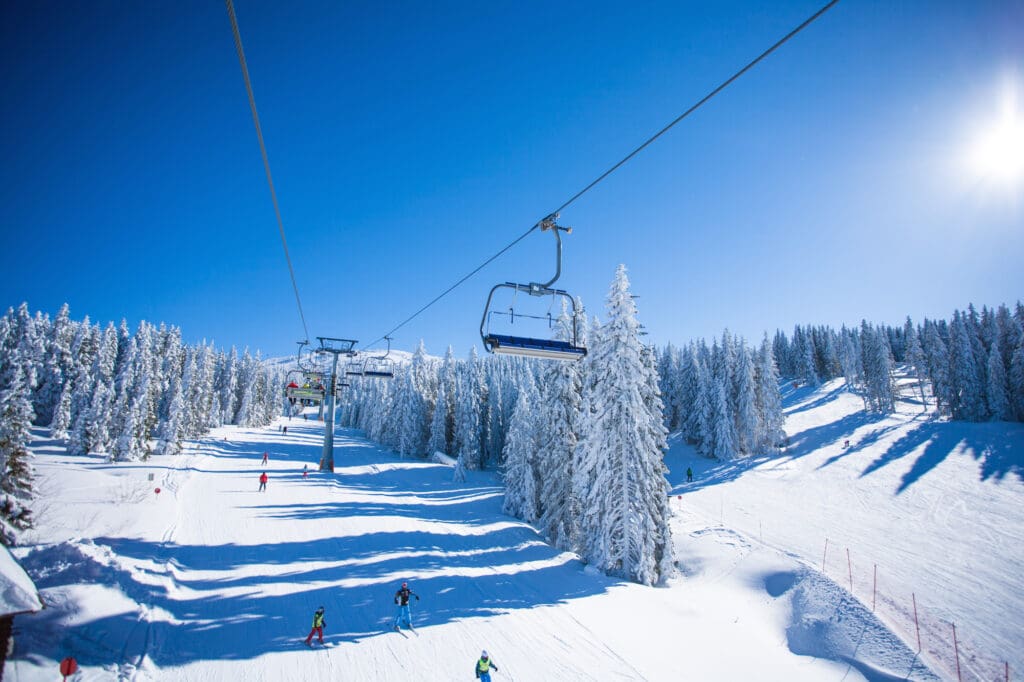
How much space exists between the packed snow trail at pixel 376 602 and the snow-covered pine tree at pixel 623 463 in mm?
1475

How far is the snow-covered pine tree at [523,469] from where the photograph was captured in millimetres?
29812

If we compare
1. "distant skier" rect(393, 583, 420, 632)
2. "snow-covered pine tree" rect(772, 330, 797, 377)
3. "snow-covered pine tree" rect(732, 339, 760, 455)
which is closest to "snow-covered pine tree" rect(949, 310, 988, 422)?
"snow-covered pine tree" rect(732, 339, 760, 455)

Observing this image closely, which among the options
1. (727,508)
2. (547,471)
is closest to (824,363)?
(727,508)

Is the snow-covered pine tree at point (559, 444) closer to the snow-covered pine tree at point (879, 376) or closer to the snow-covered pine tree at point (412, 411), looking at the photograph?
the snow-covered pine tree at point (412, 411)

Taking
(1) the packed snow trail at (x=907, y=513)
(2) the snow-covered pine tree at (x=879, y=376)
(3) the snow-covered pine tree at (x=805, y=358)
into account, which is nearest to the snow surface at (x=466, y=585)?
(1) the packed snow trail at (x=907, y=513)

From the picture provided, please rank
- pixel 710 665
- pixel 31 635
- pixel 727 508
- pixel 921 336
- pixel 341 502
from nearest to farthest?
pixel 31 635, pixel 710 665, pixel 341 502, pixel 727 508, pixel 921 336

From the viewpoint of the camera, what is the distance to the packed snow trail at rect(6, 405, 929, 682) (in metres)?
11.2

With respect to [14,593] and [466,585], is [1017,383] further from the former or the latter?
[14,593]

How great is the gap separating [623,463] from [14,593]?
65.0ft

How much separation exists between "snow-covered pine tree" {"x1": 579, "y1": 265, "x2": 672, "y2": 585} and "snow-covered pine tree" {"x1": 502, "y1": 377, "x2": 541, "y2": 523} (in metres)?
7.77

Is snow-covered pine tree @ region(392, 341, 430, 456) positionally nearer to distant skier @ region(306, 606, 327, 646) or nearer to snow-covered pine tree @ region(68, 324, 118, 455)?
snow-covered pine tree @ region(68, 324, 118, 455)

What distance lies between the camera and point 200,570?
16.3 metres

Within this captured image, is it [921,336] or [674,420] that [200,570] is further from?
[921,336]

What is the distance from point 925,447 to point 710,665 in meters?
56.1
